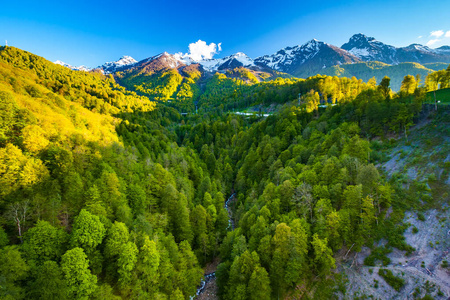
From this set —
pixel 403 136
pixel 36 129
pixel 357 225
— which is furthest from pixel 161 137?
pixel 403 136

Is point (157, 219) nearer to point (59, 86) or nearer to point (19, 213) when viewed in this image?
point (19, 213)

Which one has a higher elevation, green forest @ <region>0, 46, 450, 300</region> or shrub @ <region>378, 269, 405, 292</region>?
green forest @ <region>0, 46, 450, 300</region>

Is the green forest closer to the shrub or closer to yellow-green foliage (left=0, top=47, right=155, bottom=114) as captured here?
the shrub

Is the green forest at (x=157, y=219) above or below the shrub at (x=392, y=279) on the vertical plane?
above

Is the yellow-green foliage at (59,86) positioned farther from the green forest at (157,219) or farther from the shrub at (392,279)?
the shrub at (392,279)

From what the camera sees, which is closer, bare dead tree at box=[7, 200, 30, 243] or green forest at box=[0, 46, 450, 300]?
bare dead tree at box=[7, 200, 30, 243]

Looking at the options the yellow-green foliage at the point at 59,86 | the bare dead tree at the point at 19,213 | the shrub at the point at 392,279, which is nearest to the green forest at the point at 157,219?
the bare dead tree at the point at 19,213

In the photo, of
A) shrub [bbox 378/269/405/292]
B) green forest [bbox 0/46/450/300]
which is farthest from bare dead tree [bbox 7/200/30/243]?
shrub [bbox 378/269/405/292]

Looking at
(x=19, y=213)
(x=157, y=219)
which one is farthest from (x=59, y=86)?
→ (x=157, y=219)

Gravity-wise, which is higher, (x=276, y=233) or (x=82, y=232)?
(x=82, y=232)

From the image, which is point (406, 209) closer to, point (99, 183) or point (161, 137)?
point (99, 183)

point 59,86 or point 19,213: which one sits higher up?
point 59,86
